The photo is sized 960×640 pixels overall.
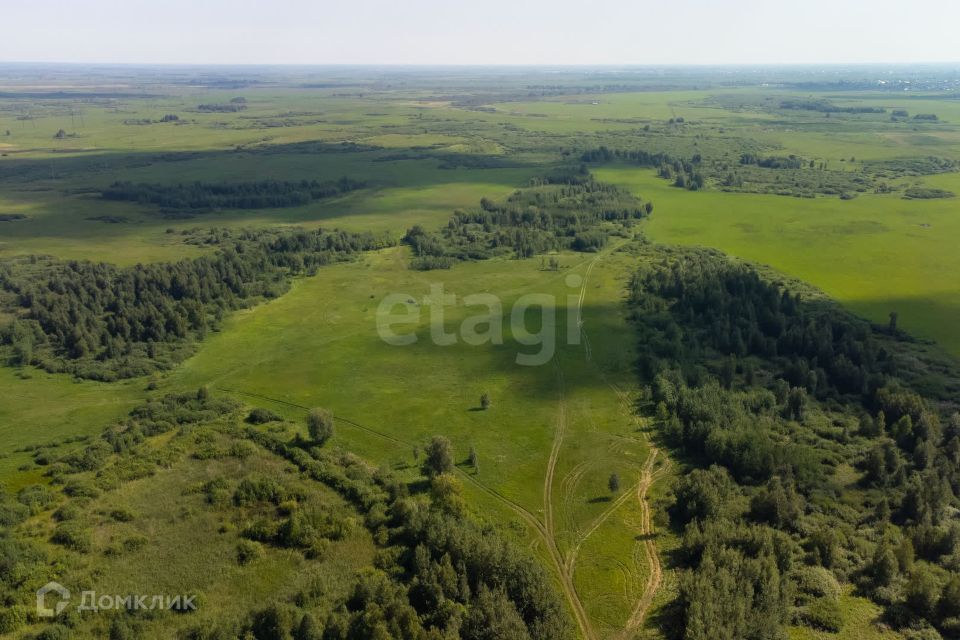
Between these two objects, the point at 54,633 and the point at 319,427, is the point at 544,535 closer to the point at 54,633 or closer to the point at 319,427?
the point at 319,427

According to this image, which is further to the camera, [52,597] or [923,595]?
[52,597]

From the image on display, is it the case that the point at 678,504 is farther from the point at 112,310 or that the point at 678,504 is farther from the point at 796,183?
the point at 796,183

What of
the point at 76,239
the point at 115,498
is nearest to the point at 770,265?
the point at 115,498

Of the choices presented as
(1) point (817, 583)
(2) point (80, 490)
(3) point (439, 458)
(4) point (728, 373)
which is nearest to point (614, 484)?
(3) point (439, 458)

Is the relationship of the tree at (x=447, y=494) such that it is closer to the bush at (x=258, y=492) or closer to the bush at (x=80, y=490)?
the bush at (x=258, y=492)

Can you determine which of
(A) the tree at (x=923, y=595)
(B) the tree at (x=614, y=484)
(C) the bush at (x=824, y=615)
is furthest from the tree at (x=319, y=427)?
(A) the tree at (x=923, y=595)

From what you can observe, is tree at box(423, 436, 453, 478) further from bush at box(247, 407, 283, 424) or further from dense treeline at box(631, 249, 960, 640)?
bush at box(247, 407, 283, 424)

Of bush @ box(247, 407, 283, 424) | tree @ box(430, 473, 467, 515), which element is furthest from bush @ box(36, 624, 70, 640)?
bush @ box(247, 407, 283, 424)
